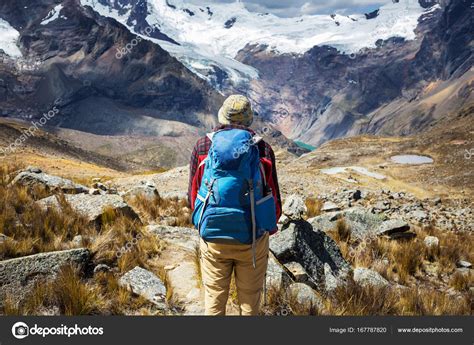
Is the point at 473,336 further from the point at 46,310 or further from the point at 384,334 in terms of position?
the point at 46,310

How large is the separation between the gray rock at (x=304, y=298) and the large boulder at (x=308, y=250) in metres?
1.10

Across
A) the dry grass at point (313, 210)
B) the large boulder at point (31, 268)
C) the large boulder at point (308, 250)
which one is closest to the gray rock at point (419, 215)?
the dry grass at point (313, 210)

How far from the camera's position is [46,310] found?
17.6 ft

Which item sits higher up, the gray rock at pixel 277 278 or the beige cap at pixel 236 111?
the beige cap at pixel 236 111

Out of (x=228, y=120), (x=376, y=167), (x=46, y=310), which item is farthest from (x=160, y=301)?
(x=376, y=167)

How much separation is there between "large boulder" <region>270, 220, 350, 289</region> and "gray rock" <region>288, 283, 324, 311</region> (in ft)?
3.62

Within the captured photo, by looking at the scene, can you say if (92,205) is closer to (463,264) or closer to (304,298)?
(304,298)

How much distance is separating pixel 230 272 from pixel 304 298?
186 cm

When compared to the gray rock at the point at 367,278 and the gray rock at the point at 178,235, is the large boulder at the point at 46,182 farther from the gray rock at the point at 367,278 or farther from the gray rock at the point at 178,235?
the gray rock at the point at 367,278

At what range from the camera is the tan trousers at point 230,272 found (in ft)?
15.3

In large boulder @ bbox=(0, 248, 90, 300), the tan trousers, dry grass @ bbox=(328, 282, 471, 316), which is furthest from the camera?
dry grass @ bbox=(328, 282, 471, 316)


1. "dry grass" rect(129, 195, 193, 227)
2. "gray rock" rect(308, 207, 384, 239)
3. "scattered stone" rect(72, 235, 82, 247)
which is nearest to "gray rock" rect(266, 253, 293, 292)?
"scattered stone" rect(72, 235, 82, 247)

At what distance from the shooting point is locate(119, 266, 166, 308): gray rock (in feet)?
19.9

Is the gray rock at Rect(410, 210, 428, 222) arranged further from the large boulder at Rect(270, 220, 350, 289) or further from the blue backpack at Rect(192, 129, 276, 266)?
the blue backpack at Rect(192, 129, 276, 266)
